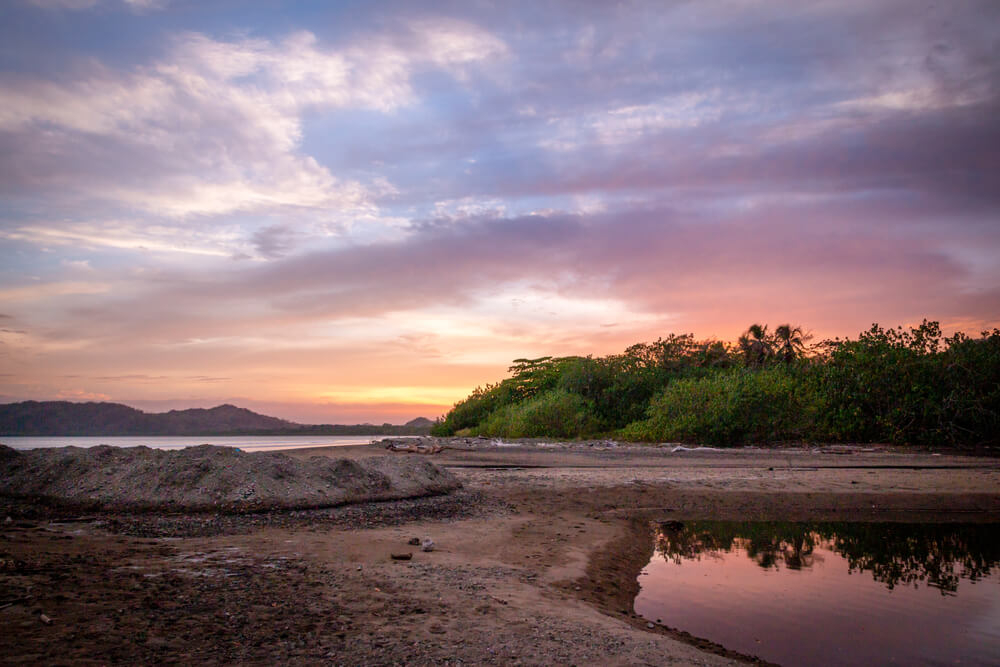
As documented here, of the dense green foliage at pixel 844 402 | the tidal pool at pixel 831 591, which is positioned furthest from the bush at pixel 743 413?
the tidal pool at pixel 831 591

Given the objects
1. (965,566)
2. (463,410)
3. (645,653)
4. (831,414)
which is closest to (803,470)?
(965,566)

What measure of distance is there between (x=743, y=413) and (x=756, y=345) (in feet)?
76.5

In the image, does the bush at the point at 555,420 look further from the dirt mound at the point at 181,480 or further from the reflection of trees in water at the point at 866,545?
the dirt mound at the point at 181,480

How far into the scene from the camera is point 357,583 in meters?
4.99

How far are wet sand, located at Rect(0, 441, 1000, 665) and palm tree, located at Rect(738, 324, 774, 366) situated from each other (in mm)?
32880

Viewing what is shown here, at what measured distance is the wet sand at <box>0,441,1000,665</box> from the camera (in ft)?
11.9

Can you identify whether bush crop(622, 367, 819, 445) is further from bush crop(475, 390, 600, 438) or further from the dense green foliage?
bush crop(475, 390, 600, 438)

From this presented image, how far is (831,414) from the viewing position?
24.4 metres

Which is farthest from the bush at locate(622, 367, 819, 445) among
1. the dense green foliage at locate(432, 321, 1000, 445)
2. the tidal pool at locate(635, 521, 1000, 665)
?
the tidal pool at locate(635, 521, 1000, 665)

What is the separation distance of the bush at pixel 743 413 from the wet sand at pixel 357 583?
12.9m

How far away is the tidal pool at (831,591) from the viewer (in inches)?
184

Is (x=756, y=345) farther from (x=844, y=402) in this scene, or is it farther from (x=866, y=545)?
(x=866, y=545)

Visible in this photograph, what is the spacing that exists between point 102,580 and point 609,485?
9647 mm

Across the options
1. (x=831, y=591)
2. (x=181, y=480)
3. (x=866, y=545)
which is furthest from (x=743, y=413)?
(x=181, y=480)
